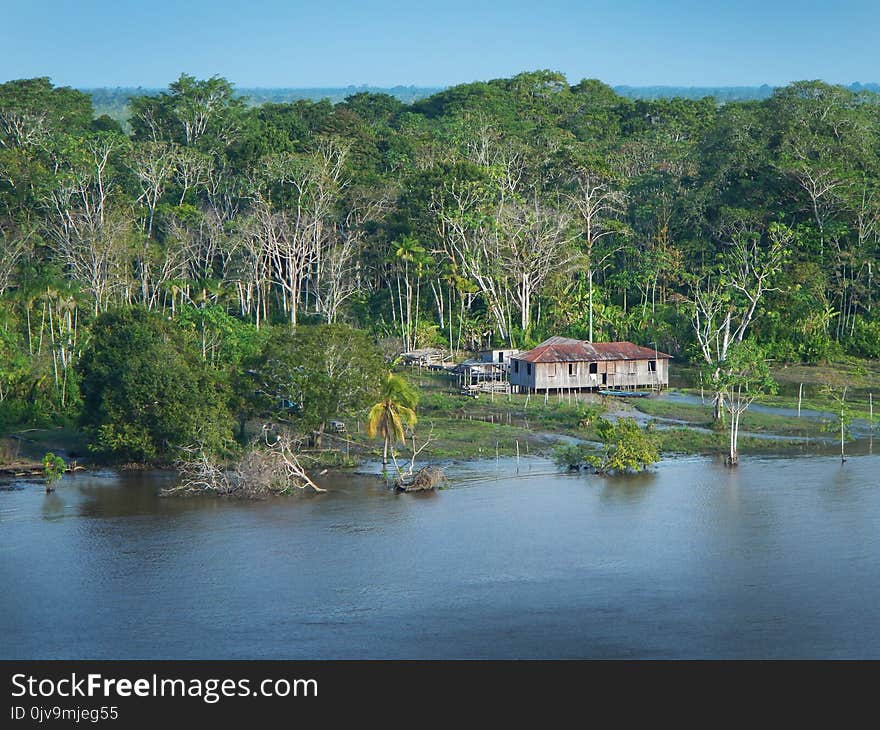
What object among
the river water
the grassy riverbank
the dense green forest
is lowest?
the river water

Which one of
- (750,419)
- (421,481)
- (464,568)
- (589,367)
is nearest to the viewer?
(464,568)

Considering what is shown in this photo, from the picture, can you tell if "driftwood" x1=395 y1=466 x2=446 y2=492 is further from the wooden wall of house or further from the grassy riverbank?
the wooden wall of house

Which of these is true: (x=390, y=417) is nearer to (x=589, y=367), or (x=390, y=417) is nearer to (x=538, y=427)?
(x=538, y=427)

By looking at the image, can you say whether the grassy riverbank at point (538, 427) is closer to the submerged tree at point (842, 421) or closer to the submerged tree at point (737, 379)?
the submerged tree at point (842, 421)

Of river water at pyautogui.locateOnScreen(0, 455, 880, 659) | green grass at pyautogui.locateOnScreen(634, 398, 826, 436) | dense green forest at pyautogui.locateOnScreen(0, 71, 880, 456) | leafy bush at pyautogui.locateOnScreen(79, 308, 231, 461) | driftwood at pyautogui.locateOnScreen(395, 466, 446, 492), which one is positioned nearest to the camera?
river water at pyautogui.locateOnScreen(0, 455, 880, 659)

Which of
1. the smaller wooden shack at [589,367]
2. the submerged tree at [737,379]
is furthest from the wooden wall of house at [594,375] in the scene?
the submerged tree at [737,379]

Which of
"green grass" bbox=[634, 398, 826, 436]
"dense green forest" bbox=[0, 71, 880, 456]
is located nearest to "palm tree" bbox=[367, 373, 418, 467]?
"green grass" bbox=[634, 398, 826, 436]

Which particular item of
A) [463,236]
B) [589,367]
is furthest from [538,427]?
[463,236]
